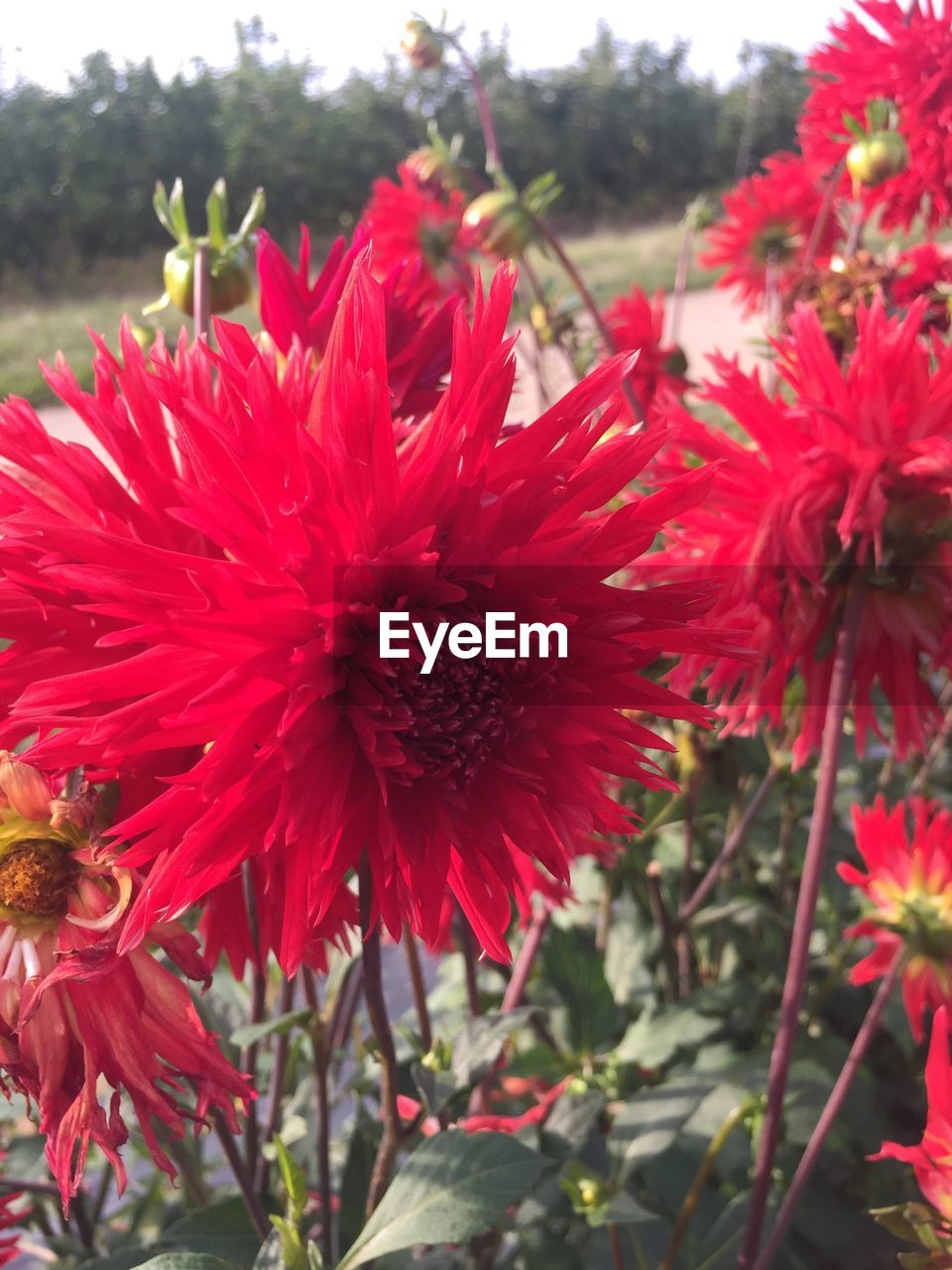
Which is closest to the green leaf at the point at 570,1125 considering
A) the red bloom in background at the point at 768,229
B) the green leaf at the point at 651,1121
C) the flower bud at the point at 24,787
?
the green leaf at the point at 651,1121

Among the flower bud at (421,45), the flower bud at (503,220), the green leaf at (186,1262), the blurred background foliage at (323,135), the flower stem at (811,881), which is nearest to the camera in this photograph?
the green leaf at (186,1262)

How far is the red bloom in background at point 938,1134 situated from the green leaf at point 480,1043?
24 centimetres

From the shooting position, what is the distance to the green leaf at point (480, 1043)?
64 cm

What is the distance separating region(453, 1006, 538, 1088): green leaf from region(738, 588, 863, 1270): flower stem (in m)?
0.17

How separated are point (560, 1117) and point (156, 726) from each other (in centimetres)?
61

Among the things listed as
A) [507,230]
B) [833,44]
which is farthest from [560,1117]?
[833,44]

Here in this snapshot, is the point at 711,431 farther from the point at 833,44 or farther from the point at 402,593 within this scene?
the point at 833,44

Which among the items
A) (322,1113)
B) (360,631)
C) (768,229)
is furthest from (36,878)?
(768,229)

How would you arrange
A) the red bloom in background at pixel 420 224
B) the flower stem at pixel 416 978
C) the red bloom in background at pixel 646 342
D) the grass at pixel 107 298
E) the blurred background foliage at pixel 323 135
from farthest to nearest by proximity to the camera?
the blurred background foliage at pixel 323 135 < the red bloom in background at pixel 420 224 < the red bloom in background at pixel 646 342 < the grass at pixel 107 298 < the flower stem at pixel 416 978

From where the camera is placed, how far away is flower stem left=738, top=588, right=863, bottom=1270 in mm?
579

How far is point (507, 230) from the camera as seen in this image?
1091 millimetres

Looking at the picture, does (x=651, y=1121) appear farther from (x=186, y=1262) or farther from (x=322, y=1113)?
(x=186, y=1262)

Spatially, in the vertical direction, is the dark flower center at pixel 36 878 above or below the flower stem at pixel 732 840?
above
